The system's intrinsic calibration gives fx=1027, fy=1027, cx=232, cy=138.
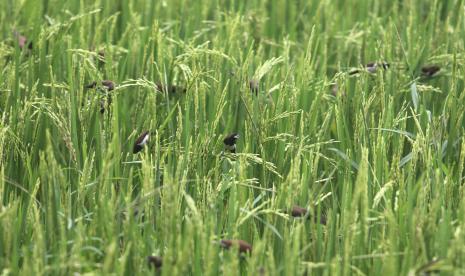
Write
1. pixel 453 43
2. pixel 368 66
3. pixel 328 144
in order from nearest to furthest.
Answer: pixel 328 144, pixel 368 66, pixel 453 43

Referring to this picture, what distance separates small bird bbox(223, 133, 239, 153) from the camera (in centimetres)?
277

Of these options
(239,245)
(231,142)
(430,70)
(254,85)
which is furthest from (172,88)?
(239,245)

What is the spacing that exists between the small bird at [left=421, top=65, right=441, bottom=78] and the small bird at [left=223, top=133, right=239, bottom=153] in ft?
2.91

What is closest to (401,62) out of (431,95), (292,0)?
(431,95)

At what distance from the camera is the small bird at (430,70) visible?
3.38 metres

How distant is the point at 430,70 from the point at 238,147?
2.61ft

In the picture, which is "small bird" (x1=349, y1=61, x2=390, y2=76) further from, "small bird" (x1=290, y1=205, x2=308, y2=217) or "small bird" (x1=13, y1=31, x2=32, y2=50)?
"small bird" (x1=13, y1=31, x2=32, y2=50)

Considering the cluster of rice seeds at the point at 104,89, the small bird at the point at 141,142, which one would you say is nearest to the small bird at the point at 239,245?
the small bird at the point at 141,142

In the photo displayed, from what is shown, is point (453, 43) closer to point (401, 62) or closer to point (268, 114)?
point (401, 62)

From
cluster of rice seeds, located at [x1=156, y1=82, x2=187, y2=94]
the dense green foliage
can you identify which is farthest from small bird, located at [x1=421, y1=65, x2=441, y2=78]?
cluster of rice seeds, located at [x1=156, y1=82, x2=187, y2=94]

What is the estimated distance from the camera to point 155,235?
7.91 ft

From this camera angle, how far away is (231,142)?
9.15 ft

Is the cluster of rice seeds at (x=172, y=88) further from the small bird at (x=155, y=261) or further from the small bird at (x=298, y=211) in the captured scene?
the small bird at (x=155, y=261)

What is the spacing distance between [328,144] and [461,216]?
2.26 feet
